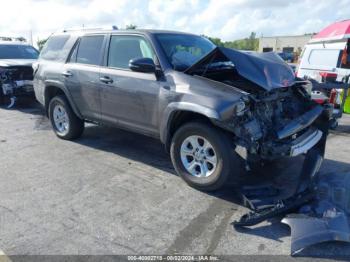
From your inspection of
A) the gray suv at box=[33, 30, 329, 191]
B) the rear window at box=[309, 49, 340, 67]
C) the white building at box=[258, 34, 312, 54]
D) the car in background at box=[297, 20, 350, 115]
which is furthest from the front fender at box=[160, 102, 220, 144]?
the white building at box=[258, 34, 312, 54]

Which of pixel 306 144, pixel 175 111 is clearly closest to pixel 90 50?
pixel 175 111

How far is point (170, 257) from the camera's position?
9.57 feet

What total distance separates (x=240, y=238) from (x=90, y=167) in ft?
8.73

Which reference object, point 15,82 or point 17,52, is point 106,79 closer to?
point 15,82

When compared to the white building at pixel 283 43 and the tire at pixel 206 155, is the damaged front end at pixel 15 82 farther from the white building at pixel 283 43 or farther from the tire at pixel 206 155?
the white building at pixel 283 43

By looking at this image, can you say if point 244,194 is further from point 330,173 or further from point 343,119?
point 343,119

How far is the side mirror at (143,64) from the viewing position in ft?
14.0

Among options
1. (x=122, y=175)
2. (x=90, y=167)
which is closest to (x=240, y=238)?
(x=122, y=175)

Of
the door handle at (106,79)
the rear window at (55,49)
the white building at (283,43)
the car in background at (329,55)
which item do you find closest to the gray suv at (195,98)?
the door handle at (106,79)

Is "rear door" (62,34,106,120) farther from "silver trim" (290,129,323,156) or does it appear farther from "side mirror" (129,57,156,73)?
"silver trim" (290,129,323,156)

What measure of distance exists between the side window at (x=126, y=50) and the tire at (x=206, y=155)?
1.20 meters

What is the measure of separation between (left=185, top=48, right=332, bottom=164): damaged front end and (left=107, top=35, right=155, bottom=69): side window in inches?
33.3

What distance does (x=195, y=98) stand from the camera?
3959 mm

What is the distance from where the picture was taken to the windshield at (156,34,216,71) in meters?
4.53
